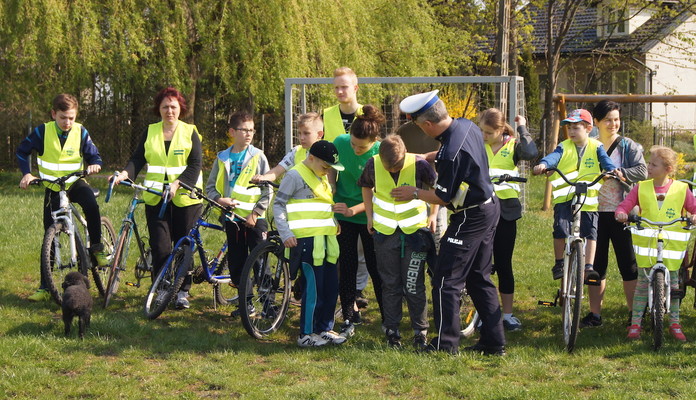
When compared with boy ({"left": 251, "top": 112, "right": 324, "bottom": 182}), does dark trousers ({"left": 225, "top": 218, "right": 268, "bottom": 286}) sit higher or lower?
lower

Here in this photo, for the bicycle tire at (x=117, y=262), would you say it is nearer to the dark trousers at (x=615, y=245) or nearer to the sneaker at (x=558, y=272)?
the sneaker at (x=558, y=272)

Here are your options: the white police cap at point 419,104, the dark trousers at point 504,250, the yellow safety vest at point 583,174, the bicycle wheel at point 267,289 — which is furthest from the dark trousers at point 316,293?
the yellow safety vest at point 583,174

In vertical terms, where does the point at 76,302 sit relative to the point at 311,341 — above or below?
above

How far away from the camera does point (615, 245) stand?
7199mm

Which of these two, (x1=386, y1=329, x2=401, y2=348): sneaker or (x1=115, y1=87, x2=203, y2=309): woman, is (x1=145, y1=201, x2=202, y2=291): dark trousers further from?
(x1=386, y1=329, x2=401, y2=348): sneaker

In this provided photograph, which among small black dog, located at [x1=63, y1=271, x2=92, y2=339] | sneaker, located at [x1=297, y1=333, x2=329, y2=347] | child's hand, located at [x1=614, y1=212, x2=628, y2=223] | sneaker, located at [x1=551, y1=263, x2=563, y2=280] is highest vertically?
child's hand, located at [x1=614, y1=212, x2=628, y2=223]

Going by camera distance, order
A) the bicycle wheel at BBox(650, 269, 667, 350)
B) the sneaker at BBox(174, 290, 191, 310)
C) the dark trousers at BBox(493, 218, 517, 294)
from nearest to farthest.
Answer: the bicycle wheel at BBox(650, 269, 667, 350) → the dark trousers at BBox(493, 218, 517, 294) → the sneaker at BBox(174, 290, 191, 310)

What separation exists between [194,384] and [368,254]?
1.97 m

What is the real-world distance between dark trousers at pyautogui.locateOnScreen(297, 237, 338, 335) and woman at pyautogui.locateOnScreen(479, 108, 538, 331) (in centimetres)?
145

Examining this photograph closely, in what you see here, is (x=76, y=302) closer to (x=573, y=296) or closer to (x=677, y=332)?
(x=573, y=296)

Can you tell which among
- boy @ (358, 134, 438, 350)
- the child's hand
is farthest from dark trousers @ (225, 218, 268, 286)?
the child's hand

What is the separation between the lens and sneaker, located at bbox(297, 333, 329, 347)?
6526 millimetres

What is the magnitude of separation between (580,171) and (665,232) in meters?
0.83

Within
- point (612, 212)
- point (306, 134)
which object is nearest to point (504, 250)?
point (612, 212)
